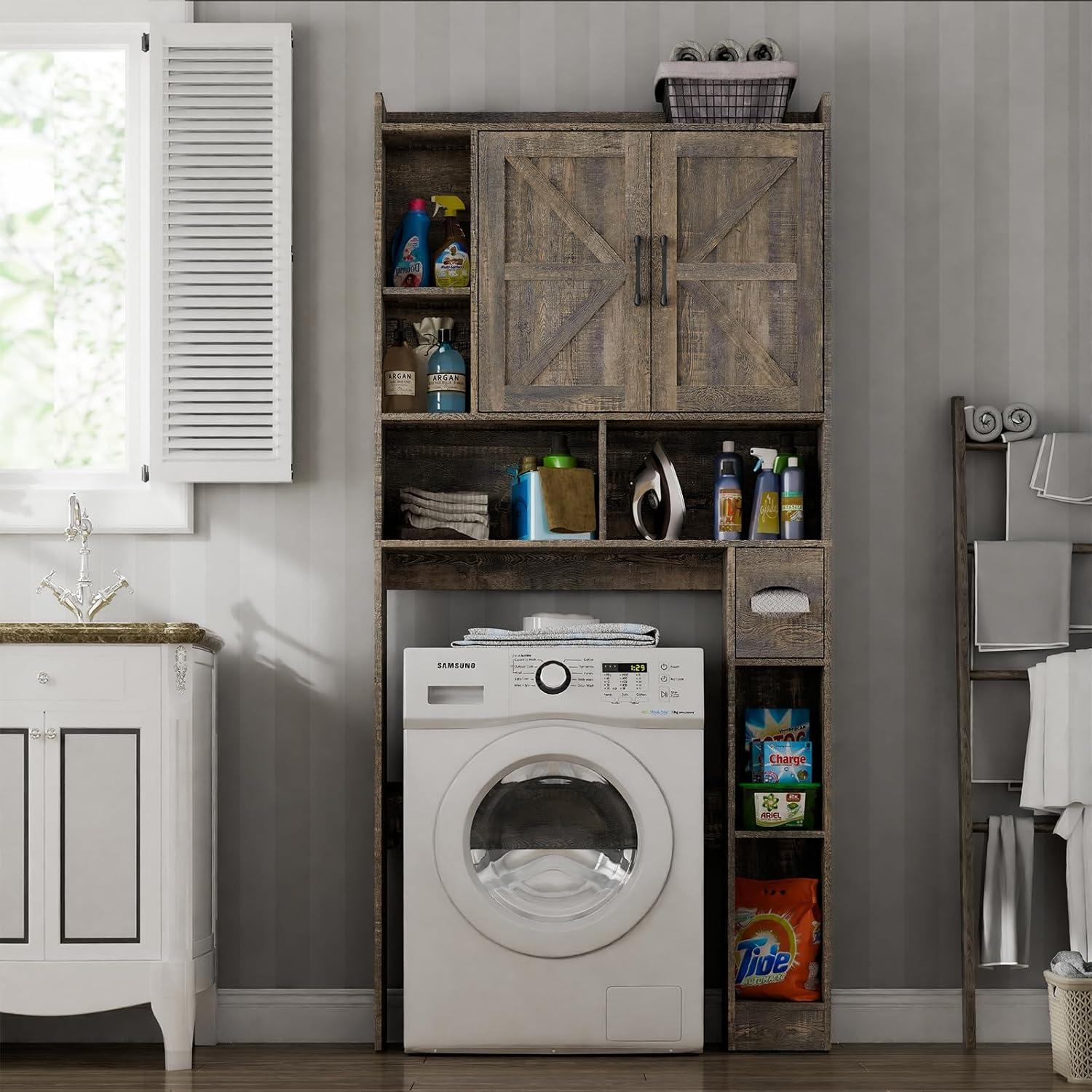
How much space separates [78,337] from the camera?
3.09 metres

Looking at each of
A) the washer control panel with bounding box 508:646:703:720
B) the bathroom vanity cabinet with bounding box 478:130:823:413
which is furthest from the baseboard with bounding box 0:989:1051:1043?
the bathroom vanity cabinet with bounding box 478:130:823:413

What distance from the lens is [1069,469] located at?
2.93 metres

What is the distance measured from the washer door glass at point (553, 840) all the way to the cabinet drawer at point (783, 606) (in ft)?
1.55

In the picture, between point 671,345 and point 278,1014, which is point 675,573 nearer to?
point 671,345

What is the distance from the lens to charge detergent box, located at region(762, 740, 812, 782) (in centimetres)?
277

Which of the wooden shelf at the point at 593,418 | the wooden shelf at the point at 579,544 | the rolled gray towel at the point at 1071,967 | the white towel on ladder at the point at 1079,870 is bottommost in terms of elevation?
the rolled gray towel at the point at 1071,967

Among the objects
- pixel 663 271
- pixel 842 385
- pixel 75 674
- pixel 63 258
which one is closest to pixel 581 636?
pixel 663 271

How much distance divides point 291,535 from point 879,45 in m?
1.92

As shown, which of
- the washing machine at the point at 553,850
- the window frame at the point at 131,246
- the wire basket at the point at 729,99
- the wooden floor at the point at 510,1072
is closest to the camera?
the wooden floor at the point at 510,1072

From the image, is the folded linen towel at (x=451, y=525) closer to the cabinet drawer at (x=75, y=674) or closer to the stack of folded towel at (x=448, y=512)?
the stack of folded towel at (x=448, y=512)

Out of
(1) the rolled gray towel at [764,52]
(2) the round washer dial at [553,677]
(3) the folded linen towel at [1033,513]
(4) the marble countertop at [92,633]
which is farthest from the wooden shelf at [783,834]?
(1) the rolled gray towel at [764,52]

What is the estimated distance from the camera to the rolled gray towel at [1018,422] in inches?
116

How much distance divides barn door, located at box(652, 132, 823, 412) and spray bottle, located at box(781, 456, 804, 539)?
0.53ft

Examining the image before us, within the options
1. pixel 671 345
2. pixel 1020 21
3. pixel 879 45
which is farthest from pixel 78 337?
pixel 1020 21
